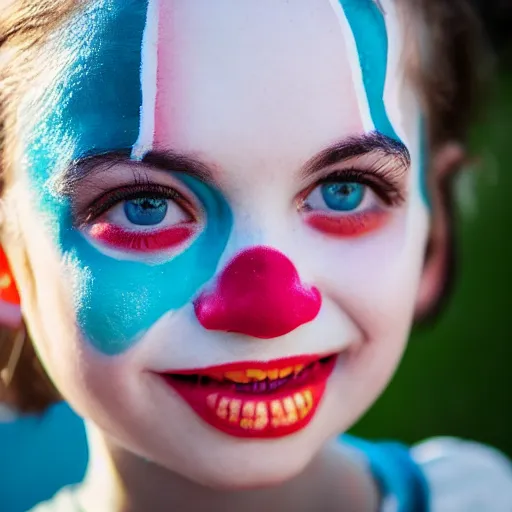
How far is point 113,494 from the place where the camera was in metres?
1.03

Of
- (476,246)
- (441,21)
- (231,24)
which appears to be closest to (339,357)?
(231,24)

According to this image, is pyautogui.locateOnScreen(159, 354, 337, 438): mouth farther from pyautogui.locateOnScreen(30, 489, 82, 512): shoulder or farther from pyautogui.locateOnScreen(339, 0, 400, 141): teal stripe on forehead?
pyautogui.locateOnScreen(30, 489, 82, 512): shoulder

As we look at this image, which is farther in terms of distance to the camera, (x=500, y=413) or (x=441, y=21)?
(x=500, y=413)

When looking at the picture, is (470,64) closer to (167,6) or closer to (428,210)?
(428,210)

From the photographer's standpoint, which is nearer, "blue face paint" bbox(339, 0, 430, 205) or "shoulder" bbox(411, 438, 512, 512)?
"blue face paint" bbox(339, 0, 430, 205)

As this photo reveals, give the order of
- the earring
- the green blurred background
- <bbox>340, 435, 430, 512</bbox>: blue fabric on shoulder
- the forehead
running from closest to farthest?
1. the forehead
2. the earring
3. <bbox>340, 435, 430, 512</bbox>: blue fabric on shoulder
4. the green blurred background

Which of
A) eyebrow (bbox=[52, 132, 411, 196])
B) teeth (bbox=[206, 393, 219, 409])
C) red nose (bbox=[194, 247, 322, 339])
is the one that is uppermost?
eyebrow (bbox=[52, 132, 411, 196])

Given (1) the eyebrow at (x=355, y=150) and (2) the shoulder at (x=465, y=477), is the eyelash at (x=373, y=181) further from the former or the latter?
(2) the shoulder at (x=465, y=477)

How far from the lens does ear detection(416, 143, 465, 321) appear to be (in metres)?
1.10

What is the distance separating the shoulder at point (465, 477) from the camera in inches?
44.7

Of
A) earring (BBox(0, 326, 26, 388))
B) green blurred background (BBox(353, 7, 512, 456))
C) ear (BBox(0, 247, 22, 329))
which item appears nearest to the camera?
ear (BBox(0, 247, 22, 329))

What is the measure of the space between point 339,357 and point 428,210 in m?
0.24

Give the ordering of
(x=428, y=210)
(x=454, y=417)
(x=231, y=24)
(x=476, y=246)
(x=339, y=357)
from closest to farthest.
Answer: (x=231, y=24)
(x=339, y=357)
(x=428, y=210)
(x=454, y=417)
(x=476, y=246)

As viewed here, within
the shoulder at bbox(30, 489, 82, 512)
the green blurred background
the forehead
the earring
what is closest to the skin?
the forehead
